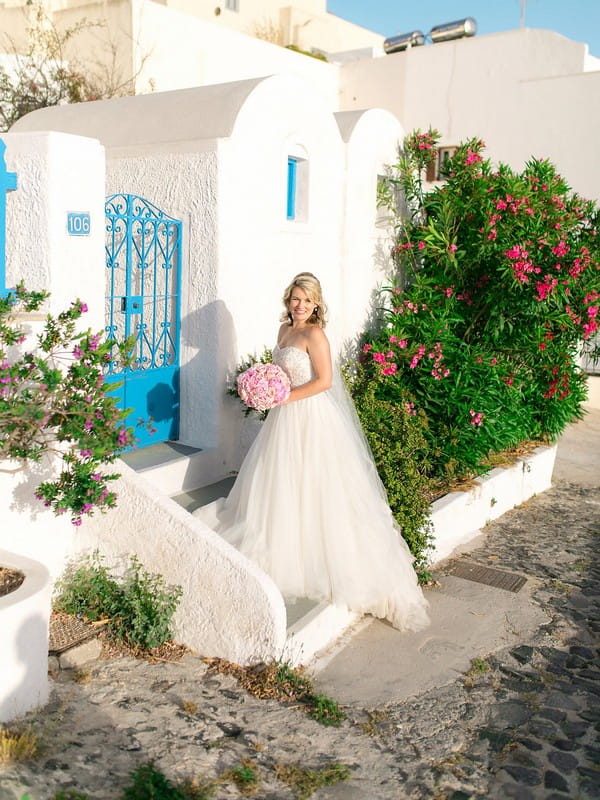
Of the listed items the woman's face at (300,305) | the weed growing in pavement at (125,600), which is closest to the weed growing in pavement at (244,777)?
the weed growing in pavement at (125,600)

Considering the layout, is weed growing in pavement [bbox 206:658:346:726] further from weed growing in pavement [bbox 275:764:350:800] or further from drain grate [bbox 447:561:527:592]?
drain grate [bbox 447:561:527:592]

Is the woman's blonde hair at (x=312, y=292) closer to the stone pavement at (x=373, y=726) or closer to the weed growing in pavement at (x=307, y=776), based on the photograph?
the stone pavement at (x=373, y=726)

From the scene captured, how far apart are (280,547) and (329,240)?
3.87m

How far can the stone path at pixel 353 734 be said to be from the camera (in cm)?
365

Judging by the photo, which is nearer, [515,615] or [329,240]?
[515,615]

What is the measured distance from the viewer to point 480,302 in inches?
345

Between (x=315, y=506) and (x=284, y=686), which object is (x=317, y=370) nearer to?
(x=315, y=506)

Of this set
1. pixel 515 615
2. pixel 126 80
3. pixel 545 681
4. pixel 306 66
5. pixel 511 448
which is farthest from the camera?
pixel 306 66

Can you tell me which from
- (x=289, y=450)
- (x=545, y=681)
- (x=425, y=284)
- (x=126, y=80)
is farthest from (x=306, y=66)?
(x=545, y=681)

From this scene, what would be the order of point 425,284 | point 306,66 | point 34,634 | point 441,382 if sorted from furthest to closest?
point 306,66, point 425,284, point 441,382, point 34,634

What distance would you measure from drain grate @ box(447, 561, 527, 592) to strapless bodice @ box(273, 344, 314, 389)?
7.34ft

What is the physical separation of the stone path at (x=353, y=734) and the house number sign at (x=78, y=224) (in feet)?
8.31

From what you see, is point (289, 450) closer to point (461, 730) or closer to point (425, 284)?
point (461, 730)

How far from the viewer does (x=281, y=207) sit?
742 cm
